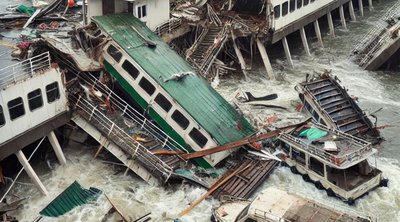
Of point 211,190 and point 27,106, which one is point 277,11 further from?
point 27,106

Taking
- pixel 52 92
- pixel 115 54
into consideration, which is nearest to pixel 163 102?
pixel 115 54

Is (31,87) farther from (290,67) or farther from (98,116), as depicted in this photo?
(290,67)

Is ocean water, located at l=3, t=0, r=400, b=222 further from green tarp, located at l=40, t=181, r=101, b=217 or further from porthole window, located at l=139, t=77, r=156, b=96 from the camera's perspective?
porthole window, located at l=139, t=77, r=156, b=96

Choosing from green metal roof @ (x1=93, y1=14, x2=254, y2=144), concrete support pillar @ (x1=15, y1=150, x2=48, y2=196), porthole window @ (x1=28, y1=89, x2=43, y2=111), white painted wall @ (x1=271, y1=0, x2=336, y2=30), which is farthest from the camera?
white painted wall @ (x1=271, y1=0, x2=336, y2=30)

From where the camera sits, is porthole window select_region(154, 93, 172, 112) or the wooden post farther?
porthole window select_region(154, 93, 172, 112)

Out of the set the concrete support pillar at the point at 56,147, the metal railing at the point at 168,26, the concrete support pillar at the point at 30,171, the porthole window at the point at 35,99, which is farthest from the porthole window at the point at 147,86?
the metal railing at the point at 168,26

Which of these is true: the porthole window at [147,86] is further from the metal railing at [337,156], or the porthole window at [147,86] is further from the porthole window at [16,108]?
the metal railing at [337,156]

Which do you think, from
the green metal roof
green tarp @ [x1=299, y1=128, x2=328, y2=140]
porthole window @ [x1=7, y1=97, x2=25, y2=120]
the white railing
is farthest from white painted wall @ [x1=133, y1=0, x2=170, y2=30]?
green tarp @ [x1=299, y1=128, x2=328, y2=140]

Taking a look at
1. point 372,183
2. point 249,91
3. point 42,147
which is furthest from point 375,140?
point 42,147
